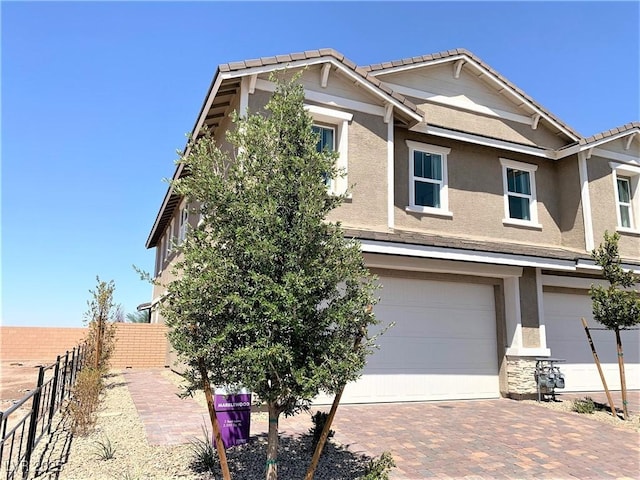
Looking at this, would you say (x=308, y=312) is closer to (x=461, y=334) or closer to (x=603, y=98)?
(x=461, y=334)

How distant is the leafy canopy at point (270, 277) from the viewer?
4180 millimetres

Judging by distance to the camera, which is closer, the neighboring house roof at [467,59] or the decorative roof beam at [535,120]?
the neighboring house roof at [467,59]

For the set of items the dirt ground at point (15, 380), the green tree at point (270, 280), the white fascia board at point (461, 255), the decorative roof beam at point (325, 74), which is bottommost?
the dirt ground at point (15, 380)

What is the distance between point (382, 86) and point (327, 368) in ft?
26.4

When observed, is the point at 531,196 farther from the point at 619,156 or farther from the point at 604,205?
the point at 619,156

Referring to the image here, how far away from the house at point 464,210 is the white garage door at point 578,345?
0.04 metres

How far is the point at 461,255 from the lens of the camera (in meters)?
9.97

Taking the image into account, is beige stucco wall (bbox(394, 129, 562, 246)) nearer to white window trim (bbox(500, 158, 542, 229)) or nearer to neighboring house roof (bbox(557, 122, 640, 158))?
white window trim (bbox(500, 158, 542, 229))

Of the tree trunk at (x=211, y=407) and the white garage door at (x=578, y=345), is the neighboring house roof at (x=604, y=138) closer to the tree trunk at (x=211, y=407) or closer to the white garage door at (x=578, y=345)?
the white garage door at (x=578, y=345)

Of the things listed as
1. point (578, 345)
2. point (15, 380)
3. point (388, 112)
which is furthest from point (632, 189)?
point (15, 380)

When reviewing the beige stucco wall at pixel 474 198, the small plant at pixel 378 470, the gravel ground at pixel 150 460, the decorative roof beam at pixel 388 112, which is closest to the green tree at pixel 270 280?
the small plant at pixel 378 470

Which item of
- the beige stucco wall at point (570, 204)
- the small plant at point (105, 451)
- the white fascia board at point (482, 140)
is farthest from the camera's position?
the beige stucco wall at point (570, 204)

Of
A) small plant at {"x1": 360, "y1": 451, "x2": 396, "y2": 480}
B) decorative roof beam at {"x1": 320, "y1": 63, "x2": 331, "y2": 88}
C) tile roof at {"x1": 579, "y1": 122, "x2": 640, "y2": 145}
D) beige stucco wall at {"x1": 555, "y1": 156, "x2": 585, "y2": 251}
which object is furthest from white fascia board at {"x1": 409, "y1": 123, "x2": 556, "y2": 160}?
small plant at {"x1": 360, "y1": 451, "x2": 396, "y2": 480}

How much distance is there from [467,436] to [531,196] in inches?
319
